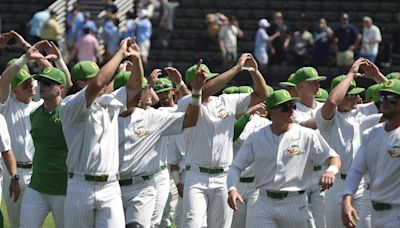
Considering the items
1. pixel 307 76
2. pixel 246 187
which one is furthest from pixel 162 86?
pixel 307 76

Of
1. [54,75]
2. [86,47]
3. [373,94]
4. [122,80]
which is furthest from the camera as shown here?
[86,47]

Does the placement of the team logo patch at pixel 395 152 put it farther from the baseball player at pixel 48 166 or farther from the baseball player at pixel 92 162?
the baseball player at pixel 48 166

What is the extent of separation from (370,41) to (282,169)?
17.1 meters

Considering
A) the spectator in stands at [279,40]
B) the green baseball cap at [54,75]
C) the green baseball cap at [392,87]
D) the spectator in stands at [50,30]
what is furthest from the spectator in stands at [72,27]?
the green baseball cap at [392,87]

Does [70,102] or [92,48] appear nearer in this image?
[70,102]

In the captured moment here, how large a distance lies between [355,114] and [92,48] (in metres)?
17.5

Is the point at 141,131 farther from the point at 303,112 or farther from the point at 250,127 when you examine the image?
the point at 250,127

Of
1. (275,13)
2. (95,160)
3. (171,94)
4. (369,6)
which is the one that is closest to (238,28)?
(275,13)

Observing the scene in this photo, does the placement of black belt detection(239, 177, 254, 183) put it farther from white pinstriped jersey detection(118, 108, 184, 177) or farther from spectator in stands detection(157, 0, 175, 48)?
spectator in stands detection(157, 0, 175, 48)

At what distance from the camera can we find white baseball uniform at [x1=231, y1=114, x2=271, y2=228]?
1433 cm

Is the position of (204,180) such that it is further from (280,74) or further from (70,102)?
(280,74)

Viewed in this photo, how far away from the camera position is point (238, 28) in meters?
32.4

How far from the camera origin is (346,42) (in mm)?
29312

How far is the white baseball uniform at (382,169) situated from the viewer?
35.2 feet
